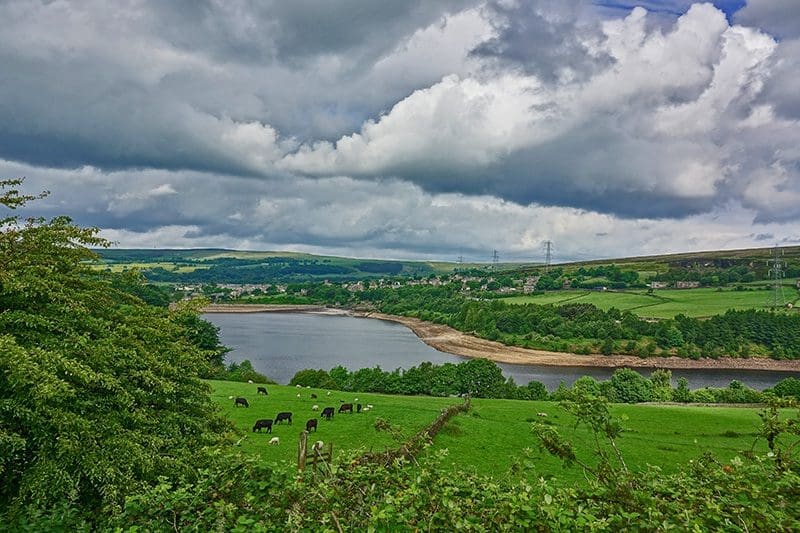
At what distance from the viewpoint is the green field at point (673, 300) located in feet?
424

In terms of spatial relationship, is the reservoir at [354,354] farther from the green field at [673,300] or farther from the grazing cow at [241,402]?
the grazing cow at [241,402]

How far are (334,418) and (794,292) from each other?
555 ft

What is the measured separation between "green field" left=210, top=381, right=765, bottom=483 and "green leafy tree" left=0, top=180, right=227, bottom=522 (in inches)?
391

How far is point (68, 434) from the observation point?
771 cm

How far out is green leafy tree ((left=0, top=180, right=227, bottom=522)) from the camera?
732 cm

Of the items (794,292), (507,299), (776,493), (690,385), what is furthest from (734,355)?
(776,493)

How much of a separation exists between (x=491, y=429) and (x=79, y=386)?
74.4 ft

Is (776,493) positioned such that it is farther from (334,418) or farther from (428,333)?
(428,333)

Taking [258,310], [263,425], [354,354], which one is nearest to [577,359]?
[354,354]

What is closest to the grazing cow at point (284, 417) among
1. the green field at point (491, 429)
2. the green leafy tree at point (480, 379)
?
the green field at point (491, 429)

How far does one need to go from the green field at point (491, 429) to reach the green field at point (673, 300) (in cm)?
10484

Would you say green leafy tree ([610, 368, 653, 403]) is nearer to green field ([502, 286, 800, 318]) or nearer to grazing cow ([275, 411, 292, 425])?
grazing cow ([275, 411, 292, 425])

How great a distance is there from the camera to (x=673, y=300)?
5743 inches

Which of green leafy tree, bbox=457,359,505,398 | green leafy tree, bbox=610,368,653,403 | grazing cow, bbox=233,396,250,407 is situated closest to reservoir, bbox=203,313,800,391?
green leafy tree, bbox=610,368,653,403
